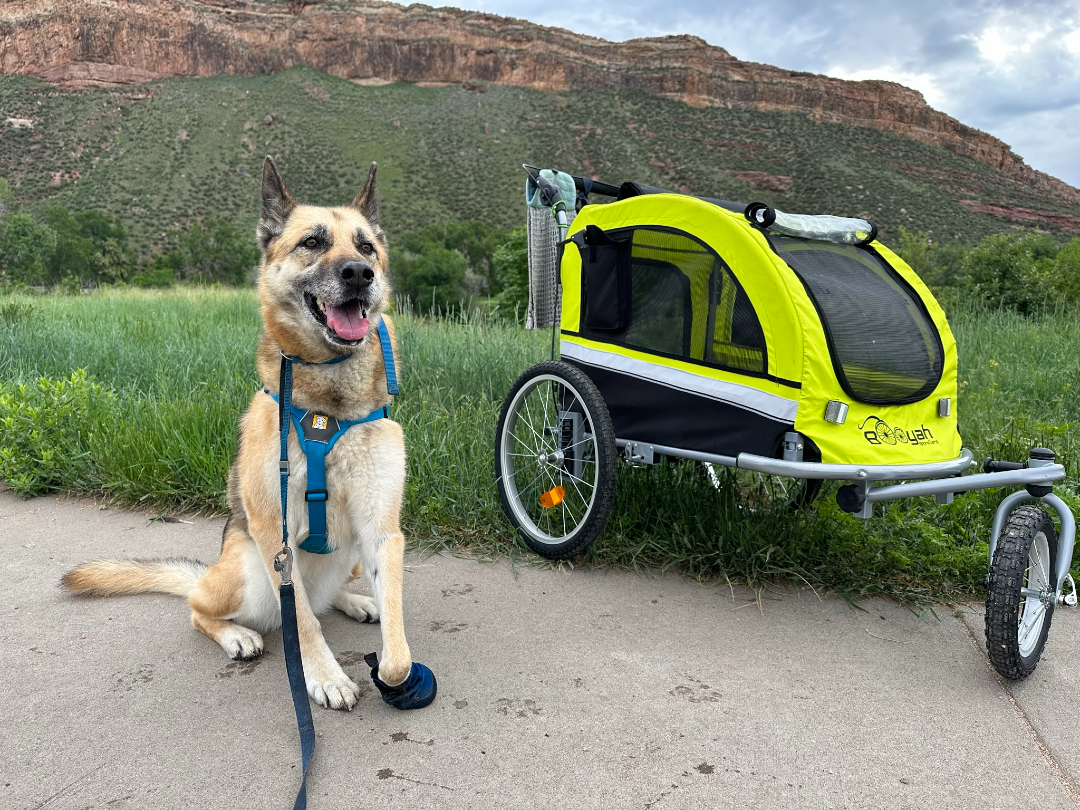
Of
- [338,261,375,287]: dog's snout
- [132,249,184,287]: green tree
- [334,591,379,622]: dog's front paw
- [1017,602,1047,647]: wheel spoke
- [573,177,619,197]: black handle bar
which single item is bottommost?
[132,249,184,287]: green tree

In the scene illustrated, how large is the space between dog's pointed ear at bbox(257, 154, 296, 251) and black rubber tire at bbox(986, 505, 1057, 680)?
2.93 m

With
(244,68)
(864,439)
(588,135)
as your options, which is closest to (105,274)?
(588,135)

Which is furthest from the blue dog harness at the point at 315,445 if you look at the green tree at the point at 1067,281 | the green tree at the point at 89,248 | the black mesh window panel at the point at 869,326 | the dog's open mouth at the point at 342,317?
the green tree at the point at 89,248

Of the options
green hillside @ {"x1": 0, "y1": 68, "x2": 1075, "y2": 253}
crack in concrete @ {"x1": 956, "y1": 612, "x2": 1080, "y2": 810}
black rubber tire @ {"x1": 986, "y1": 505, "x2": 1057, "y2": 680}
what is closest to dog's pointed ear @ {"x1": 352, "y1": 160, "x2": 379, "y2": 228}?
black rubber tire @ {"x1": 986, "y1": 505, "x2": 1057, "y2": 680}

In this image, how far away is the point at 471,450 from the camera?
4.55 meters

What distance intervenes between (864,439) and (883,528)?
1.30 m

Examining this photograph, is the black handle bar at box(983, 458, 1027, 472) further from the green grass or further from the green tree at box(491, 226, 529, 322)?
the green tree at box(491, 226, 529, 322)

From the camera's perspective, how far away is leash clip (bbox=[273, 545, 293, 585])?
233 cm

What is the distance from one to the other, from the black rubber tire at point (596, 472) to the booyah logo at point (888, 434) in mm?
1090

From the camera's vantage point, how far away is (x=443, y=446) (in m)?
4.54

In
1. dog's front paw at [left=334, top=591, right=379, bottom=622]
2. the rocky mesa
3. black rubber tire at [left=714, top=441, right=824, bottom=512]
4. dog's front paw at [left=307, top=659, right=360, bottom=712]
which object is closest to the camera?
dog's front paw at [left=307, top=659, right=360, bottom=712]

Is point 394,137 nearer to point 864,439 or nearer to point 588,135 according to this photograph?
point 588,135

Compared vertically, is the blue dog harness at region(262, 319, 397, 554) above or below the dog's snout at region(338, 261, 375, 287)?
below

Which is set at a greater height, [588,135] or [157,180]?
[588,135]
